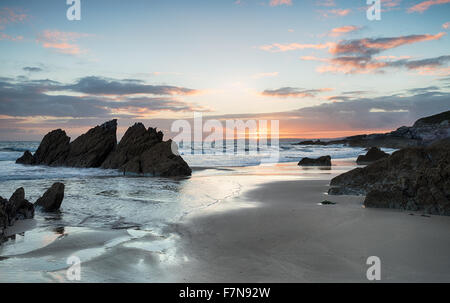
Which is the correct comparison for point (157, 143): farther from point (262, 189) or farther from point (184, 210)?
point (184, 210)

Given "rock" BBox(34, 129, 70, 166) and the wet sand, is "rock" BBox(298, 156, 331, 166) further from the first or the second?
"rock" BBox(34, 129, 70, 166)

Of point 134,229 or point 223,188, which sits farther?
point 223,188

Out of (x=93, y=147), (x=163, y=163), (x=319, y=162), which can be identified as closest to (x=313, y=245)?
(x=163, y=163)

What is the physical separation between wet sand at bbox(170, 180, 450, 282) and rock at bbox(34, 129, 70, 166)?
22.3m

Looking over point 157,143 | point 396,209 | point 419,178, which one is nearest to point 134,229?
point 396,209

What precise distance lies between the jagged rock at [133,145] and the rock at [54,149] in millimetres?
5173

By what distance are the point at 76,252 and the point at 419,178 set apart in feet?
22.6

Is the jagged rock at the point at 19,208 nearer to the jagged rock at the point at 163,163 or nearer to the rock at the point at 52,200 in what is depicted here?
the rock at the point at 52,200

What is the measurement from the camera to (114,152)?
77.9 ft

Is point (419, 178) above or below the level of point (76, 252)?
above

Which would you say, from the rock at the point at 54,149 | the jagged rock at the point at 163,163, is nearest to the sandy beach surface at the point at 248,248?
the jagged rock at the point at 163,163

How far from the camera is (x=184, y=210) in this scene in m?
8.45

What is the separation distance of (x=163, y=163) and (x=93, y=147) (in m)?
8.38

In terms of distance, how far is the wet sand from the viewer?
3.83 m
